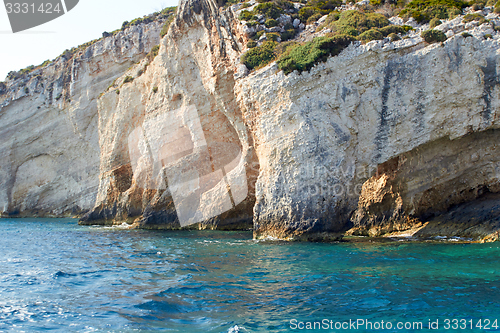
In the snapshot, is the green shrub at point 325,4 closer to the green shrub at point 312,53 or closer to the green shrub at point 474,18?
the green shrub at point 312,53

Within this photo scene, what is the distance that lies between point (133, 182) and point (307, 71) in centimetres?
1777

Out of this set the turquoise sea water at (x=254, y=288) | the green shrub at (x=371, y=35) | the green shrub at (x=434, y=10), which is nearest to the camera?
the turquoise sea water at (x=254, y=288)

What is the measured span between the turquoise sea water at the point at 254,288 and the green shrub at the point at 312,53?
→ 838 centimetres

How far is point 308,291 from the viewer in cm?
853

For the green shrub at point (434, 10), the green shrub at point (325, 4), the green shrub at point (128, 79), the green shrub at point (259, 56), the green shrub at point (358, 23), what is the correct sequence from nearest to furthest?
the green shrub at point (434, 10), the green shrub at point (358, 23), the green shrub at point (259, 56), the green shrub at point (325, 4), the green shrub at point (128, 79)

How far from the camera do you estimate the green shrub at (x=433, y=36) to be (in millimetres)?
15203

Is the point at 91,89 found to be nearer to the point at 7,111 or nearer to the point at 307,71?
the point at 7,111

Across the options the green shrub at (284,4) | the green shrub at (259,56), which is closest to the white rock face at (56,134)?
the green shrub at (284,4)

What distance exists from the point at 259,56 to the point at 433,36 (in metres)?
8.23

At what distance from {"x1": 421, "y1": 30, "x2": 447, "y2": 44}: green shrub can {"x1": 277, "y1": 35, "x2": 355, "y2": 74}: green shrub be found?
10.0 ft

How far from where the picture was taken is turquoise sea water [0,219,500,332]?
680cm

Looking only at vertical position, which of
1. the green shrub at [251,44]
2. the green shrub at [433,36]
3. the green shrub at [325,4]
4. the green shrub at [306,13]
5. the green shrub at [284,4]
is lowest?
the green shrub at [433,36]

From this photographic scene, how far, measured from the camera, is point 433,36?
1530 centimetres

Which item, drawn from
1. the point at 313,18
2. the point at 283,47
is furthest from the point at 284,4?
the point at 283,47
